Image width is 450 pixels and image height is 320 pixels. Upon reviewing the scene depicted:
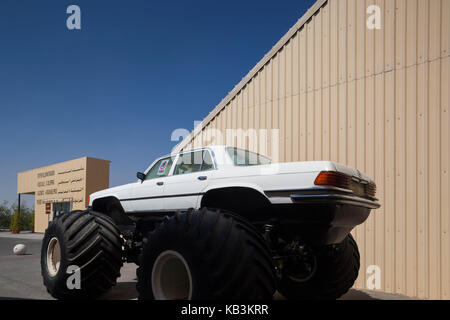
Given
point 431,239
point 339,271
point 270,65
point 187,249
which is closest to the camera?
point 187,249

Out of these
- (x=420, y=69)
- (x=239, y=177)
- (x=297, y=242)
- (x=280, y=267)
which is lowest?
(x=280, y=267)

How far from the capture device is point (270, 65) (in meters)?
8.49

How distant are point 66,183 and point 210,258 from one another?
33.4m

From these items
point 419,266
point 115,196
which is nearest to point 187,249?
point 115,196

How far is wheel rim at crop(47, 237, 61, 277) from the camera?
201 inches

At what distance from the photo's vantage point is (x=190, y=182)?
14.4 ft

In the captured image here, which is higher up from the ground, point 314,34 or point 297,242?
point 314,34

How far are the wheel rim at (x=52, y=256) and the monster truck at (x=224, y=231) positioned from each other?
2 centimetres

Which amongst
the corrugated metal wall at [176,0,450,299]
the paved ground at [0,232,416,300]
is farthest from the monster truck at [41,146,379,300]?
the corrugated metal wall at [176,0,450,299]

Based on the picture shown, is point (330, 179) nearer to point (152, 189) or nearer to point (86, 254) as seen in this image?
point (152, 189)

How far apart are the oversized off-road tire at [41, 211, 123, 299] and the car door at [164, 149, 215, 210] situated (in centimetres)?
96

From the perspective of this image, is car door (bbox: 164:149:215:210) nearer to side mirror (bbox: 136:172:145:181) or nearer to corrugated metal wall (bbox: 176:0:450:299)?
side mirror (bbox: 136:172:145:181)
